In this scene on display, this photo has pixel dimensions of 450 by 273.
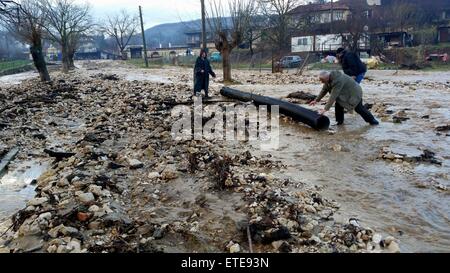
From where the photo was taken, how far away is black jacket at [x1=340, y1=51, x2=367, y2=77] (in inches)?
347

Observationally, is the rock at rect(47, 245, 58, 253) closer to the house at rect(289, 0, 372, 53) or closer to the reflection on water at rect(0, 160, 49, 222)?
the reflection on water at rect(0, 160, 49, 222)

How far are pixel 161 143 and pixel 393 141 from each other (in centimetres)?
426

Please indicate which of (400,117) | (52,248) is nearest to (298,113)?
(400,117)

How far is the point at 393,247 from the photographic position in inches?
132

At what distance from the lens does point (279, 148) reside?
6.95m

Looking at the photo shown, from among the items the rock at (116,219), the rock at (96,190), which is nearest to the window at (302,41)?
the rock at (96,190)

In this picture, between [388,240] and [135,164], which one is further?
[135,164]

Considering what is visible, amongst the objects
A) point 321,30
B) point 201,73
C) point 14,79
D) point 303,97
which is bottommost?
point 303,97

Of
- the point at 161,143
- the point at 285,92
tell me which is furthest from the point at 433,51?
the point at 161,143

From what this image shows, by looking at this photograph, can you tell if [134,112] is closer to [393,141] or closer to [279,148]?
[279,148]

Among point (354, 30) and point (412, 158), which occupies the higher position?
point (354, 30)

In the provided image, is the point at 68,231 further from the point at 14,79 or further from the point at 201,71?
the point at 14,79

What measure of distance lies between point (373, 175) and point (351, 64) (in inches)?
164

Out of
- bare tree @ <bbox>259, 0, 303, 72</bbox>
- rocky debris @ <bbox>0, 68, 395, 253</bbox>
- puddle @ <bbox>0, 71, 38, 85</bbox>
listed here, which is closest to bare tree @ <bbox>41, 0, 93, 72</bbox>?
puddle @ <bbox>0, 71, 38, 85</bbox>
